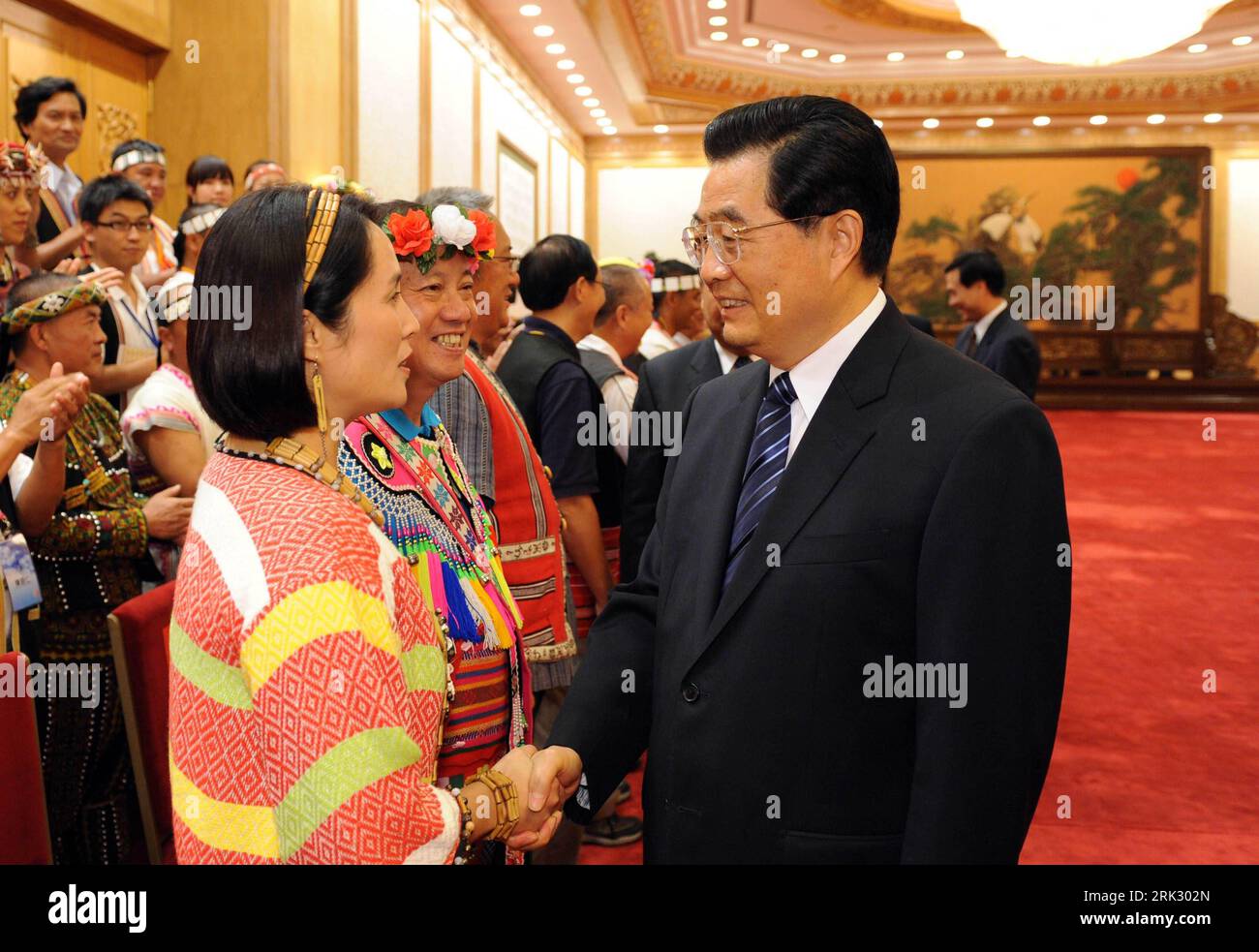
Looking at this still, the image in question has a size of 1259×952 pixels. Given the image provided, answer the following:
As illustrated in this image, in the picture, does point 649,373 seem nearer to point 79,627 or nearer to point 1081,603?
point 79,627

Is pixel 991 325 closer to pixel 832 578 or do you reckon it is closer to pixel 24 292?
pixel 24 292

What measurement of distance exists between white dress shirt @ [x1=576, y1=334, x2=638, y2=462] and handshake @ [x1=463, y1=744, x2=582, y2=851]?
1999 mm

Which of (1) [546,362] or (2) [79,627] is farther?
(1) [546,362]

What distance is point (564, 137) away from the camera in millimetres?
16047

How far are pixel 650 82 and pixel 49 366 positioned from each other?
1289cm

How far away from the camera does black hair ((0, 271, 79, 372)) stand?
9.52ft

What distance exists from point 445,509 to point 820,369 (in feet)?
2.10

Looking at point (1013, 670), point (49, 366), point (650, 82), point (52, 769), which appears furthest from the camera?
point (650, 82)

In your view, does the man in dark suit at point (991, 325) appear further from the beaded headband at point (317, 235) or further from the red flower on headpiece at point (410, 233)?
the beaded headband at point (317, 235)

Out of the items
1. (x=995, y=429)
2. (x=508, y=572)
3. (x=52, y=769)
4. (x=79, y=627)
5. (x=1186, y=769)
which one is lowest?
(x=1186, y=769)

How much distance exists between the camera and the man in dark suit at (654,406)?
11.1 feet

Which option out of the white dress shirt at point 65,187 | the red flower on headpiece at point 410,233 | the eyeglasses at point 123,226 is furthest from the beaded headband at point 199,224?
the red flower on headpiece at point 410,233

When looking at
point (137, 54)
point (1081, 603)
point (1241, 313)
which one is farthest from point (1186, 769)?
point (1241, 313)

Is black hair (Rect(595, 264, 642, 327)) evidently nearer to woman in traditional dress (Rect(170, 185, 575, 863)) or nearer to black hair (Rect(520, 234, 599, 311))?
black hair (Rect(520, 234, 599, 311))
